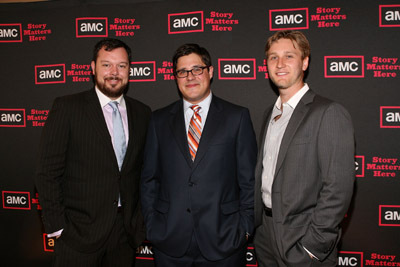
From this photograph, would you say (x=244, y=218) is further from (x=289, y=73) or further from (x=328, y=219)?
(x=289, y=73)

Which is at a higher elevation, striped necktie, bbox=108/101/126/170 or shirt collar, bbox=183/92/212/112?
shirt collar, bbox=183/92/212/112

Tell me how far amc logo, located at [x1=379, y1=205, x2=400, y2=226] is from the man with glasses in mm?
1631

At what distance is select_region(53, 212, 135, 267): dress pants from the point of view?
199 cm

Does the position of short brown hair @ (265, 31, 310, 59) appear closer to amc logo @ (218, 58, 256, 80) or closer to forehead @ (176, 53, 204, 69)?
forehead @ (176, 53, 204, 69)

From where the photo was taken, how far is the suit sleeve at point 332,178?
158cm

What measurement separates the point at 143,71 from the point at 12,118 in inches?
64.3

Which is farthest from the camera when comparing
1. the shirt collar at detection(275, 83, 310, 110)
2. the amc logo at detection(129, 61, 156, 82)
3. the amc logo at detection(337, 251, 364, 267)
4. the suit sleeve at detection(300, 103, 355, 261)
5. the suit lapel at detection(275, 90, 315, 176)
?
the amc logo at detection(129, 61, 156, 82)

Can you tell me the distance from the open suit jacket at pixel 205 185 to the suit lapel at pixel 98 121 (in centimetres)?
29

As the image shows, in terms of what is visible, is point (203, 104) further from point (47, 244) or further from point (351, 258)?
point (47, 244)

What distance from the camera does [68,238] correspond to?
1977 mm

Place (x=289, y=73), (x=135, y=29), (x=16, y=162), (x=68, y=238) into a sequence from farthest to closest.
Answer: (x=16, y=162), (x=135, y=29), (x=68, y=238), (x=289, y=73)

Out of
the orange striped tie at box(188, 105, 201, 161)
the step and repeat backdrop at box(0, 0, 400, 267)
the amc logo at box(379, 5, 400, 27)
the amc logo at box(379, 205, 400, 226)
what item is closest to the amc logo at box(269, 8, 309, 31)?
the step and repeat backdrop at box(0, 0, 400, 267)

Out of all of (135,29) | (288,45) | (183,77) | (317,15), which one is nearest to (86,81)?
(135,29)

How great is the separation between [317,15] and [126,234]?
270cm
